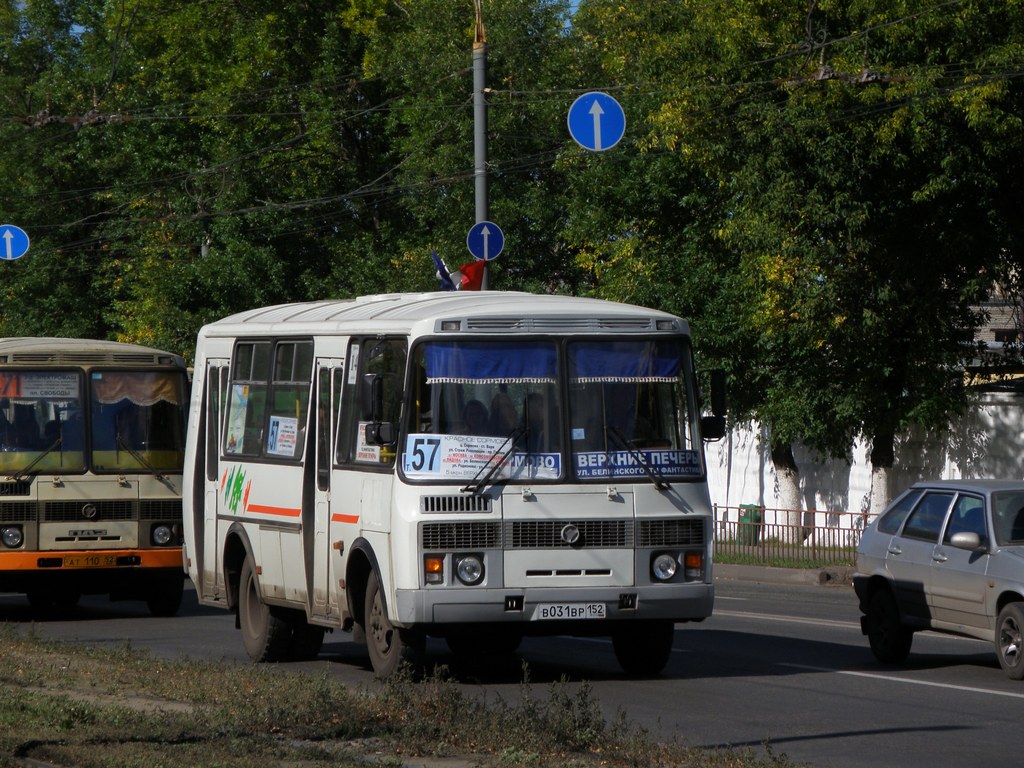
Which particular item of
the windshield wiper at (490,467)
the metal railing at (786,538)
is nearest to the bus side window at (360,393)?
the windshield wiper at (490,467)

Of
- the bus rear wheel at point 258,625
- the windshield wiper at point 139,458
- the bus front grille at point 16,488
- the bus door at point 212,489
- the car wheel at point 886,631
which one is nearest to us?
the car wheel at point 886,631

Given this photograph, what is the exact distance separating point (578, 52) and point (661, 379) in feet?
96.7

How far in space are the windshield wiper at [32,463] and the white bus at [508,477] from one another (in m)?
6.29

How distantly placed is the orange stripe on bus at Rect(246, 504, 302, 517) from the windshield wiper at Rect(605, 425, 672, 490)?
2.74m

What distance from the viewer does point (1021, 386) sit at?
1173 inches

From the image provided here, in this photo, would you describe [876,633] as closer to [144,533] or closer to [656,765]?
[656,765]

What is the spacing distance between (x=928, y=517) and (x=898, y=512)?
1.60 feet

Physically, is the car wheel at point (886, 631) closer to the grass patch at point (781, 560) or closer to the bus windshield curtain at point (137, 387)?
the bus windshield curtain at point (137, 387)

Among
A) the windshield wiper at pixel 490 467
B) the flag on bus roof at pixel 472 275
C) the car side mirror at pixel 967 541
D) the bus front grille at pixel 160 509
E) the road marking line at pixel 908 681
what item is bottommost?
the road marking line at pixel 908 681

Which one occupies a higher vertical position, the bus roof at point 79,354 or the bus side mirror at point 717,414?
the bus roof at point 79,354

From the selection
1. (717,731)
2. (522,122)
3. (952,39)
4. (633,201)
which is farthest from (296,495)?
(522,122)

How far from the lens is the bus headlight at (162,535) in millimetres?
18953

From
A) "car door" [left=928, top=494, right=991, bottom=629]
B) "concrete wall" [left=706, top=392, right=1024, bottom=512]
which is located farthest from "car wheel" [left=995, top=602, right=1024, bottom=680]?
"concrete wall" [left=706, top=392, right=1024, bottom=512]

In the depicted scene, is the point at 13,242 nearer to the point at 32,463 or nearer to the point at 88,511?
the point at 32,463
